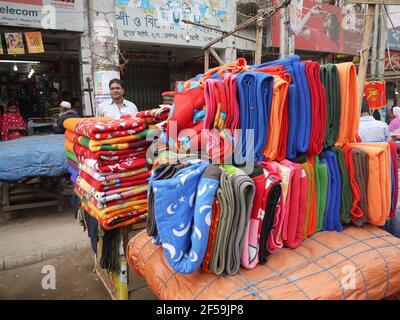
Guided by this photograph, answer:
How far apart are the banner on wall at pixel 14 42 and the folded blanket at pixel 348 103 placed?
18.8 ft

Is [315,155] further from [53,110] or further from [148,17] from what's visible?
[53,110]

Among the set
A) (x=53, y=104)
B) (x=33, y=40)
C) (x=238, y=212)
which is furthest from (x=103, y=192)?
(x=53, y=104)

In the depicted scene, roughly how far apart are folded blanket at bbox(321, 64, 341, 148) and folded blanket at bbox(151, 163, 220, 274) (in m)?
0.75

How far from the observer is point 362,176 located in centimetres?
177

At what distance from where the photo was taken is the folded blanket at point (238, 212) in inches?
53.0

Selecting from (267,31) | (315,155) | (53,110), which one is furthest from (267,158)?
(267,31)

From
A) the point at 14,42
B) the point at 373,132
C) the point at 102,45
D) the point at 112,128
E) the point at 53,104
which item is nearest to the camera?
the point at 112,128

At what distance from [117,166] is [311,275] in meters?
1.28

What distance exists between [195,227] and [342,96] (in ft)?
3.63

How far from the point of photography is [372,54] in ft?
37.5

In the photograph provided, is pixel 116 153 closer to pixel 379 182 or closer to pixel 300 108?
pixel 300 108

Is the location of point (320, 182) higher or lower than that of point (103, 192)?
higher

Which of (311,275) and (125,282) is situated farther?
(125,282)
